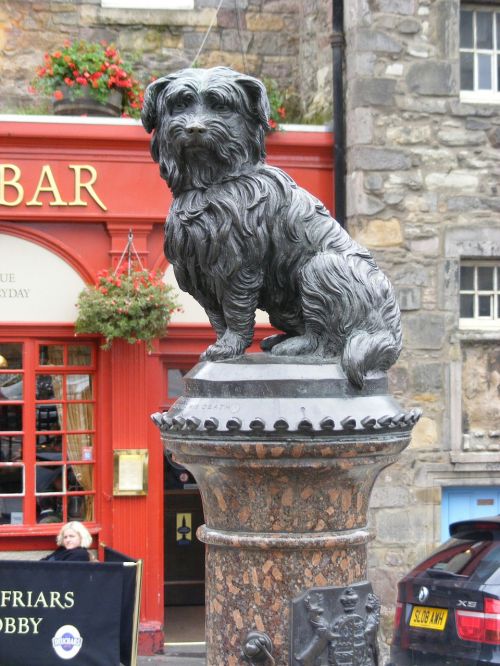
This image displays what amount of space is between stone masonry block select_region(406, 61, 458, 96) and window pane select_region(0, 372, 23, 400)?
4053 millimetres

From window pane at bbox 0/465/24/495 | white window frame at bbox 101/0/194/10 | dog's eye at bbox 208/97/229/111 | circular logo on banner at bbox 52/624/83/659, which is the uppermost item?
white window frame at bbox 101/0/194/10

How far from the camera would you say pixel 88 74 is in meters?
9.34

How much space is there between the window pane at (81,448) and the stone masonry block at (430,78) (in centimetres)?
400

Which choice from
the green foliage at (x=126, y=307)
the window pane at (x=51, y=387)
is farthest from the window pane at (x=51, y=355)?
the green foliage at (x=126, y=307)

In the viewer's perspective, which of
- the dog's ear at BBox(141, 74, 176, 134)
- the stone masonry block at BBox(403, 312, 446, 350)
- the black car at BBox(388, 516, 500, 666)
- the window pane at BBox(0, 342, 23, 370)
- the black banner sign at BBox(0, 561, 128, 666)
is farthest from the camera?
the window pane at BBox(0, 342, 23, 370)

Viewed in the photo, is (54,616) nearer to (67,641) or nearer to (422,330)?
(67,641)

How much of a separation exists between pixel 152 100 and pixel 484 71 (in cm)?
695

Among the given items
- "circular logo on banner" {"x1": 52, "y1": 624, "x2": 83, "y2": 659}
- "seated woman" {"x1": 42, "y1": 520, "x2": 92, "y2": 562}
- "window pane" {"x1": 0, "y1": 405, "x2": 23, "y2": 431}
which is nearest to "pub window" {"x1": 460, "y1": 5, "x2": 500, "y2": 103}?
"window pane" {"x1": 0, "y1": 405, "x2": 23, "y2": 431}

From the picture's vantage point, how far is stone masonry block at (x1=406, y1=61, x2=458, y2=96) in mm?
9219

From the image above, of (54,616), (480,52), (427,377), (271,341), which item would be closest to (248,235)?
(271,341)

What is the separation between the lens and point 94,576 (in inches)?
263

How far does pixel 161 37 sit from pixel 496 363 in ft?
14.3

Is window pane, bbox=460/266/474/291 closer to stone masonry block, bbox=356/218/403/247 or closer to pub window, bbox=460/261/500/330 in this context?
pub window, bbox=460/261/500/330

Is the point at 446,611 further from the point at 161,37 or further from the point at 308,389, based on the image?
the point at 161,37
